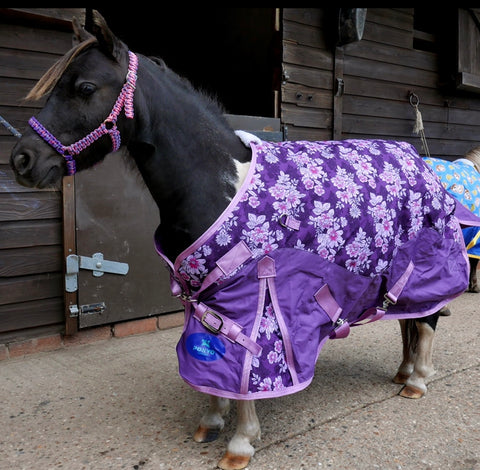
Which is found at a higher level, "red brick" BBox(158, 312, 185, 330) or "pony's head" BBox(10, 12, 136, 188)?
"pony's head" BBox(10, 12, 136, 188)

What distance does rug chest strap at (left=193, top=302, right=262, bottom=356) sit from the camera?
6.06 feet

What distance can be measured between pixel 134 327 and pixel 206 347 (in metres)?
2.01

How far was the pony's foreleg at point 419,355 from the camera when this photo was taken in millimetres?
2564

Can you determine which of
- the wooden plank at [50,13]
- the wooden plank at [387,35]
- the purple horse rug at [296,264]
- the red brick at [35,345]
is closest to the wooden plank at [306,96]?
the wooden plank at [387,35]

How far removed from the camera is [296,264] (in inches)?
77.5

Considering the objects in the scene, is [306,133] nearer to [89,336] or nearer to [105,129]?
[89,336]

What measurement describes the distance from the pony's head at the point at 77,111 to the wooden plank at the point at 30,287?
5.55 ft

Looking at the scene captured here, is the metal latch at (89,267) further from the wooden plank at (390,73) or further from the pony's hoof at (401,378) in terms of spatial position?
the wooden plank at (390,73)

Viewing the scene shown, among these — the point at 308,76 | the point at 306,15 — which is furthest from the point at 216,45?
the point at 308,76

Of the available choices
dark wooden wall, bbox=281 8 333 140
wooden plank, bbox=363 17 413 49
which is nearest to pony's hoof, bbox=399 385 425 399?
dark wooden wall, bbox=281 8 333 140

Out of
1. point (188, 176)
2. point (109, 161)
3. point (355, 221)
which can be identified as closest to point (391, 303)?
point (355, 221)

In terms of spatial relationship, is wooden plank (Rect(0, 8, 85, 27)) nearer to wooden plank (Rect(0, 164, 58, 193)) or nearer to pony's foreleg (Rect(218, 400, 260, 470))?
wooden plank (Rect(0, 164, 58, 193))

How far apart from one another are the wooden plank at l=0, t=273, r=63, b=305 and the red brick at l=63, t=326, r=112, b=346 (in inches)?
12.7

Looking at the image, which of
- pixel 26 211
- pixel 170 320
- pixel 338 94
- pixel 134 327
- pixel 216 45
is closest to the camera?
pixel 26 211
